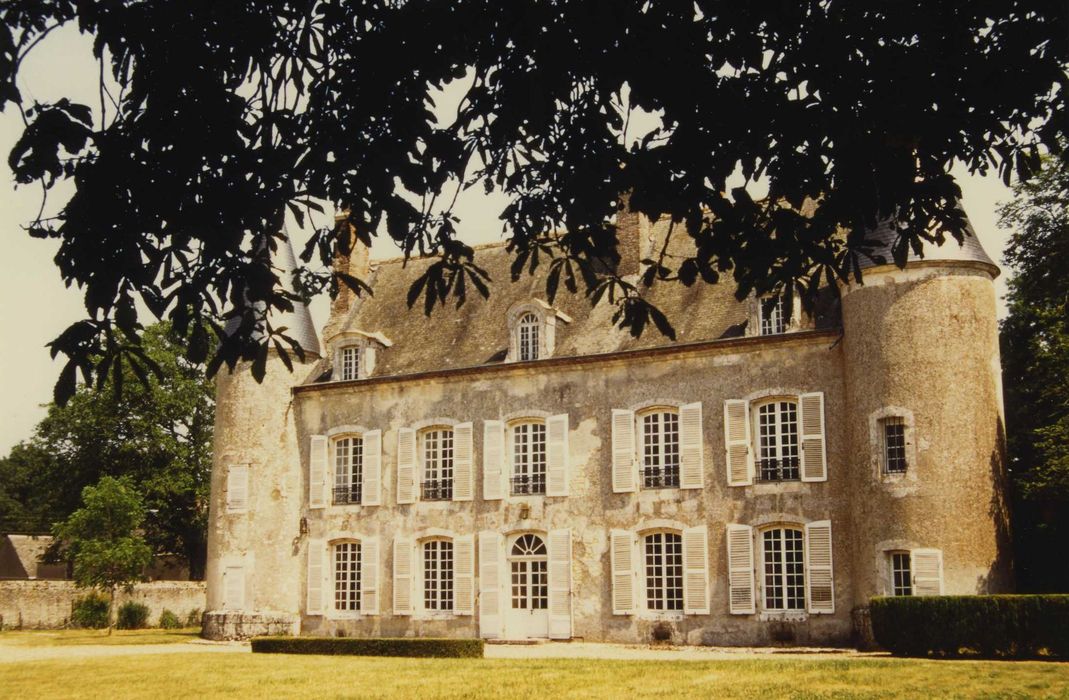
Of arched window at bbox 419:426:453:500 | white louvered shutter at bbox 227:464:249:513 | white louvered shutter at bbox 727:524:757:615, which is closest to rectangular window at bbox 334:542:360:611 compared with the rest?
arched window at bbox 419:426:453:500

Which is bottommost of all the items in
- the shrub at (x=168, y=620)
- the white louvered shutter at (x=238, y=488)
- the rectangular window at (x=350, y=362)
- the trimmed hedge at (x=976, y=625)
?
the shrub at (x=168, y=620)

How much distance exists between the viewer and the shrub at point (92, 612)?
3312cm

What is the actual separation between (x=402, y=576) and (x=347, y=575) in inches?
65.4

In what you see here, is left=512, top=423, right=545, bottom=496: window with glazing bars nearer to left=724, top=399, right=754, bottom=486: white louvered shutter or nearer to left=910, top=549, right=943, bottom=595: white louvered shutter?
left=724, top=399, right=754, bottom=486: white louvered shutter

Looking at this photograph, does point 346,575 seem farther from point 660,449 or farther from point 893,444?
point 893,444

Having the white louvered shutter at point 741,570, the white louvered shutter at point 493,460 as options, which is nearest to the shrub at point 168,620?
the white louvered shutter at point 493,460

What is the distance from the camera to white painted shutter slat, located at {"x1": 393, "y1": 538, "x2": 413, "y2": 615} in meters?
25.9

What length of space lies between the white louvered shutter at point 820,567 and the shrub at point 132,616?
803 inches

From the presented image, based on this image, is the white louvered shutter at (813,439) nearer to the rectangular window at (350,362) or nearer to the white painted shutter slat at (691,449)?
the white painted shutter slat at (691,449)

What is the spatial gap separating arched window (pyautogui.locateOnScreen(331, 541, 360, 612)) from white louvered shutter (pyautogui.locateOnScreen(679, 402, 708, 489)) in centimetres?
794

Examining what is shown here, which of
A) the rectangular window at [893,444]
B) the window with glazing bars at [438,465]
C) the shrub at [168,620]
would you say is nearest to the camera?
the rectangular window at [893,444]

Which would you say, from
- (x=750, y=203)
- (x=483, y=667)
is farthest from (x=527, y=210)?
(x=483, y=667)

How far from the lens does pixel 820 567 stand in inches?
867

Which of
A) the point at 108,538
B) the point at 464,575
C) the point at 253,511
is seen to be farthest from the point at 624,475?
the point at 108,538
